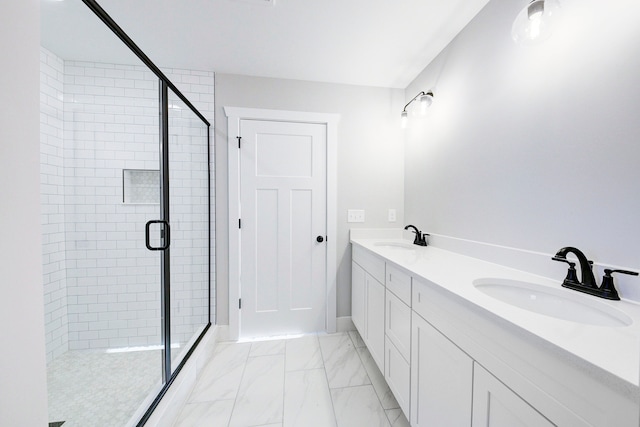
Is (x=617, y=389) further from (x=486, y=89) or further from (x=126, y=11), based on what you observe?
(x=126, y=11)

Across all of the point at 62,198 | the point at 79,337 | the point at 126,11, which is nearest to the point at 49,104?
the point at 62,198

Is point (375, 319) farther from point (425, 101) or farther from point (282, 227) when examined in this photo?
point (425, 101)

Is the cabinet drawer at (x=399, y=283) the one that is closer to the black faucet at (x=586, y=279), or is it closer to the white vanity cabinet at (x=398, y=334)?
the white vanity cabinet at (x=398, y=334)

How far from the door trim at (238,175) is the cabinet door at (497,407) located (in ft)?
4.98

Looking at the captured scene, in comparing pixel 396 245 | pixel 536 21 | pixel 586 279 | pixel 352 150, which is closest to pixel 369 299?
pixel 396 245

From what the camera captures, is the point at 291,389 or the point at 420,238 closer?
the point at 291,389

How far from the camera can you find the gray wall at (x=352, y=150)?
2084 mm

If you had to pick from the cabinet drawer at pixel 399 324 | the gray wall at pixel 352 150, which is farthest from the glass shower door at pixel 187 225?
A: the cabinet drawer at pixel 399 324

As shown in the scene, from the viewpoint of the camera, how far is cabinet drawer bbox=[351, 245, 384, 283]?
1535 mm

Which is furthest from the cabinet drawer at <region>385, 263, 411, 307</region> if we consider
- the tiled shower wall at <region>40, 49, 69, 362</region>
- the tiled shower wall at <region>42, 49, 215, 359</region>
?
the tiled shower wall at <region>40, 49, 69, 362</region>

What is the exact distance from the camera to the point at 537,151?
3.51 ft

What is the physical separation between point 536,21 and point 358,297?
195 cm

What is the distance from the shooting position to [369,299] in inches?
68.1

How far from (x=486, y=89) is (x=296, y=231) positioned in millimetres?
1723
